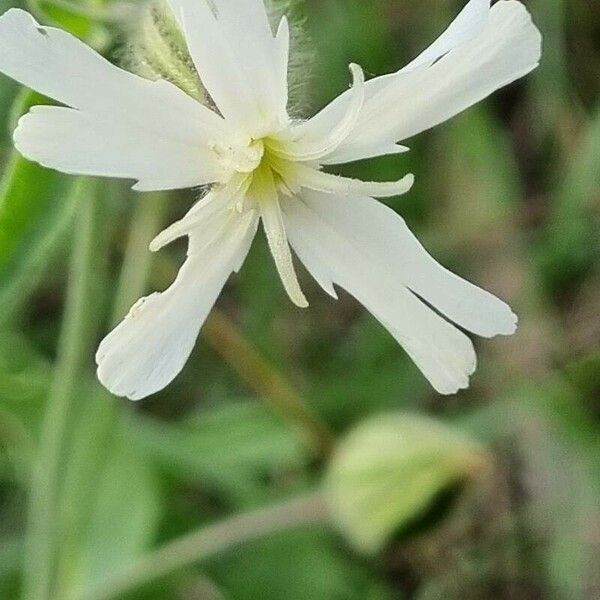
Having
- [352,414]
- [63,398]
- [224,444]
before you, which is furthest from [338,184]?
[352,414]

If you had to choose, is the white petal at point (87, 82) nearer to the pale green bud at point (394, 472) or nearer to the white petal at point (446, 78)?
the white petal at point (446, 78)

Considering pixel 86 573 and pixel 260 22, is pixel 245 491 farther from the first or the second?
pixel 260 22

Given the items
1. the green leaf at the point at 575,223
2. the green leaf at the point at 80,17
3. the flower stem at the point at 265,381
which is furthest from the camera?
the green leaf at the point at 575,223

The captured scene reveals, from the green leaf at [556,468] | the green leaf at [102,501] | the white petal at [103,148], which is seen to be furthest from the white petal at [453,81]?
the green leaf at [556,468]

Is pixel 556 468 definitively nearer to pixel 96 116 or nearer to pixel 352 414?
pixel 352 414

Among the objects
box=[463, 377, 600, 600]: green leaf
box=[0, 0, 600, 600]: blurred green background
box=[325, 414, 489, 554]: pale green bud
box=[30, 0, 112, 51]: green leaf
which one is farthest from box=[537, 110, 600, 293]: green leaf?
box=[30, 0, 112, 51]: green leaf


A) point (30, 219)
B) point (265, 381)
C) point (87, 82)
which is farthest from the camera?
point (265, 381)

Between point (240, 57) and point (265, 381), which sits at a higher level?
point (265, 381)
